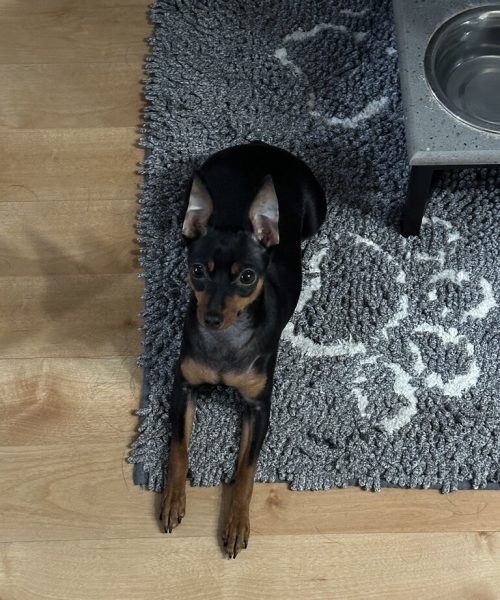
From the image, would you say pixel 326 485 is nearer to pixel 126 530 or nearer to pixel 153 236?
pixel 126 530

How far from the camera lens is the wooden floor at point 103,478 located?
1.91 meters

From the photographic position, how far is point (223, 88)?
104 inches

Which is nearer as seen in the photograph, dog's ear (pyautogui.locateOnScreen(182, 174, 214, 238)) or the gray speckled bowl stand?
dog's ear (pyautogui.locateOnScreen(182, 174, 214, 238))

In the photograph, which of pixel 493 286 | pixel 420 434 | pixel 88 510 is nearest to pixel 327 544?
pixel 420 434

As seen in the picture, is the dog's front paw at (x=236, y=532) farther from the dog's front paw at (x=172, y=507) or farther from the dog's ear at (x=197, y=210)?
the dog's ear at (x=197, y=210)

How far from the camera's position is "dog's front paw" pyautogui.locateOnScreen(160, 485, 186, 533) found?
76.8 inches

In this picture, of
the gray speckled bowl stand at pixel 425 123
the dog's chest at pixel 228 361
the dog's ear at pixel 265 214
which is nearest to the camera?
the dog's ear at pixel 265 214

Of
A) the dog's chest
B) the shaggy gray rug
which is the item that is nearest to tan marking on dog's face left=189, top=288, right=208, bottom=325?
the dog's chest

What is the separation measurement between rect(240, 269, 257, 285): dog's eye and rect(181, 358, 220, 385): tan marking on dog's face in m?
0.27

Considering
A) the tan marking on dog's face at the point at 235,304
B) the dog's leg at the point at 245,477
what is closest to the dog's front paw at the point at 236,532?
the dog's leg at the point at 245,477

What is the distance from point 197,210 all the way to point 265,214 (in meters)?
0.14

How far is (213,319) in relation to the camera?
1721mm

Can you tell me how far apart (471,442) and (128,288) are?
100 cm

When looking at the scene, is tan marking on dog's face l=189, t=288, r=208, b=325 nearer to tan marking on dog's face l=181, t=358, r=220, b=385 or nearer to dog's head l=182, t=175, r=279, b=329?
dog's head l=182, t=175, r=279, b=329
